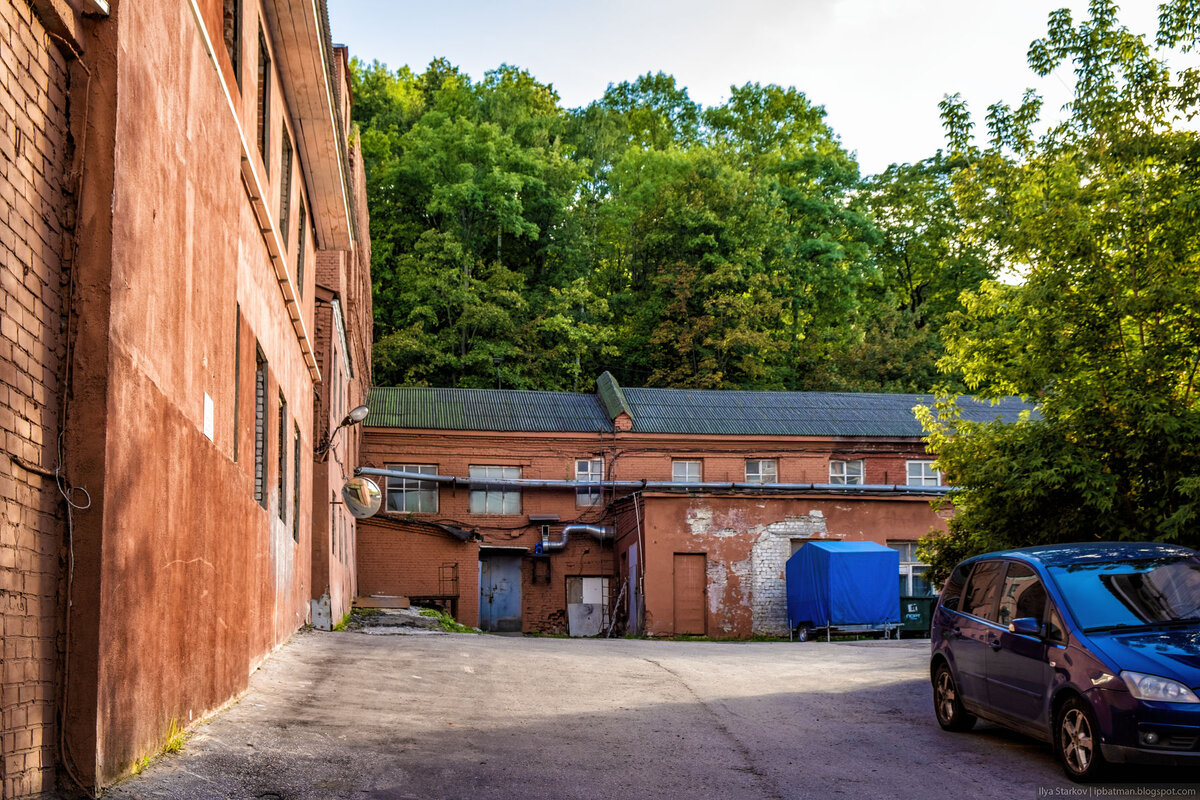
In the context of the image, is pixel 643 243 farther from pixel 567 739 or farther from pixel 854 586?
pixel 567 739

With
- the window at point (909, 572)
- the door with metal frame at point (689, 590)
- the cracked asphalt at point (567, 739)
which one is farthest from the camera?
the window at point (909, 572)

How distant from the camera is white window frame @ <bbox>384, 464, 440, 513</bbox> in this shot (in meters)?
40.0

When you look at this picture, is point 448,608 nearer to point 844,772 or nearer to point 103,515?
point 844,772

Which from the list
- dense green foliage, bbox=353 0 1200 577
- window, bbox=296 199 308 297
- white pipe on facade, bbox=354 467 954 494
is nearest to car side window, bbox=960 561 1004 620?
window, bbox=296 199 308 297

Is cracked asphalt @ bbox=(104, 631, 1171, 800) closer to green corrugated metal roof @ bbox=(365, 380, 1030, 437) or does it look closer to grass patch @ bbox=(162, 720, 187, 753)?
grass patch @ bbox=(162, 720, 187, 753)

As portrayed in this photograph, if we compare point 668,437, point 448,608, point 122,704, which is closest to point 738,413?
point 668,437

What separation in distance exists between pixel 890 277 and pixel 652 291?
15036 mm

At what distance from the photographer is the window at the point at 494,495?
4044 centimetres

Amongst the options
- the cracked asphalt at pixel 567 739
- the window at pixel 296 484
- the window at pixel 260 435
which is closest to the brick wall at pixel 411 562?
the window at pixel 296 484

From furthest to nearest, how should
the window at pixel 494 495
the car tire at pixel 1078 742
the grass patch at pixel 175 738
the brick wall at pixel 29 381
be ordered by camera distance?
1. the window at pixel 494 495
2. the car tire at pixel 1078 742
3. the grass patch at pixel 175 738
4. the brick wall at pixel 29 381

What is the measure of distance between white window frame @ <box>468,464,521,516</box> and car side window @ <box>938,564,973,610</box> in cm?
3005

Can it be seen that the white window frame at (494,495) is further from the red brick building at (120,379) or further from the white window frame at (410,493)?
the red brick building at (120,379)

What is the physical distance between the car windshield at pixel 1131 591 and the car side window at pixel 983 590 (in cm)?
85

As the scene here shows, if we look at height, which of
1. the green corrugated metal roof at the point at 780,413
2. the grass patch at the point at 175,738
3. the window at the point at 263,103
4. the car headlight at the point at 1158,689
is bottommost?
the grass patch at the point at 175,738
